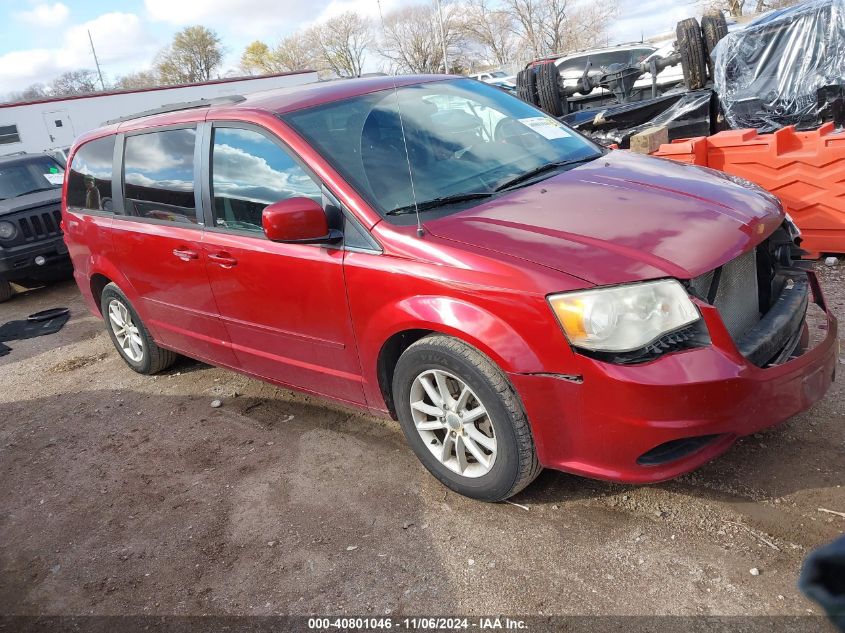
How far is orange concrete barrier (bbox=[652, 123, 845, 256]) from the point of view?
5215 mm

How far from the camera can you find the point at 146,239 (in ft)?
13.9

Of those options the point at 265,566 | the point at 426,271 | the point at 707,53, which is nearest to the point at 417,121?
the point at 426,271

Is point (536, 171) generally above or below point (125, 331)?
above

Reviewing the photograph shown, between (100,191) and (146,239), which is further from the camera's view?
(100,191)

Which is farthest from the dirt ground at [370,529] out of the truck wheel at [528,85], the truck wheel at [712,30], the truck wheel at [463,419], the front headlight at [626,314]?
the truck wheel at [528,85]

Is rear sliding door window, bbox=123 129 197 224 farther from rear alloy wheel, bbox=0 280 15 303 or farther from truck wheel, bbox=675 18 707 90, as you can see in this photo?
truck wheel, bbox=675 18 707 90

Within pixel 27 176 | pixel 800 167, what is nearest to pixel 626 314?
pixel 800 167

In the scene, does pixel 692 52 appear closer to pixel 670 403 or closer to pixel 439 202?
pixel 439 202

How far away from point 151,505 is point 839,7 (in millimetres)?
6993

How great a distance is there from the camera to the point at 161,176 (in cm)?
409

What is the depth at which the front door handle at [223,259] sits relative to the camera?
357 cm

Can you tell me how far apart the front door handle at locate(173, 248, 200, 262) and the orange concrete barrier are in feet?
13.7

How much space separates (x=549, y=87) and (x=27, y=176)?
7530 mm

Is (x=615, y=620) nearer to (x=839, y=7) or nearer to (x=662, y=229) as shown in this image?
(x=662, y=229)
